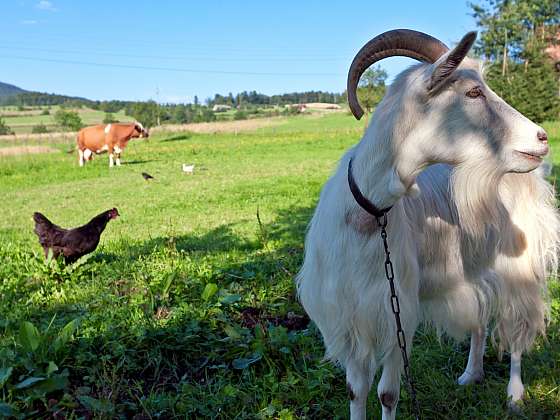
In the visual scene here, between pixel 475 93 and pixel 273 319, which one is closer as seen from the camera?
pixel 475 93

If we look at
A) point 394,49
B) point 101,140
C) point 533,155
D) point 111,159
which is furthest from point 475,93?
point 101,140

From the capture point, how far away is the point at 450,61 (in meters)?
1.87

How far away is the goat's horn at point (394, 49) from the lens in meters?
2.21

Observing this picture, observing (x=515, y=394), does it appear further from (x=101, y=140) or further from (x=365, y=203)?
(x=101, y=140)

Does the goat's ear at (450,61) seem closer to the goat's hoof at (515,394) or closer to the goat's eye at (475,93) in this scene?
the goat's eye at (475,93)

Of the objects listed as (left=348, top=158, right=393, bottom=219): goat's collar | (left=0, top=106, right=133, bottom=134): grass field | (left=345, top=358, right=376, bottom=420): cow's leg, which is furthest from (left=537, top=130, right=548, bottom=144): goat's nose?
(left=0, top=106, right=133, bottom=134): grass field

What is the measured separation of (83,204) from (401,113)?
9.98 meters

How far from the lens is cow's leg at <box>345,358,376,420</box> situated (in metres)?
2.71

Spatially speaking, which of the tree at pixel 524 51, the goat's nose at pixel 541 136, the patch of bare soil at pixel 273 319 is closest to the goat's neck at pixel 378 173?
the goat's nose at pixel 541 136

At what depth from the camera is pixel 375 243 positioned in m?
2.39

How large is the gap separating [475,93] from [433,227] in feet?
3.26

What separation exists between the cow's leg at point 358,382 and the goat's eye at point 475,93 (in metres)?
1.50

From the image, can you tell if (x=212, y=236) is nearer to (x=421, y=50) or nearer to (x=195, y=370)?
(x=195, y=370)

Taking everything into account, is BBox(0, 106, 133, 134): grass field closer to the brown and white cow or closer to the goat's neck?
the brown and white cow
